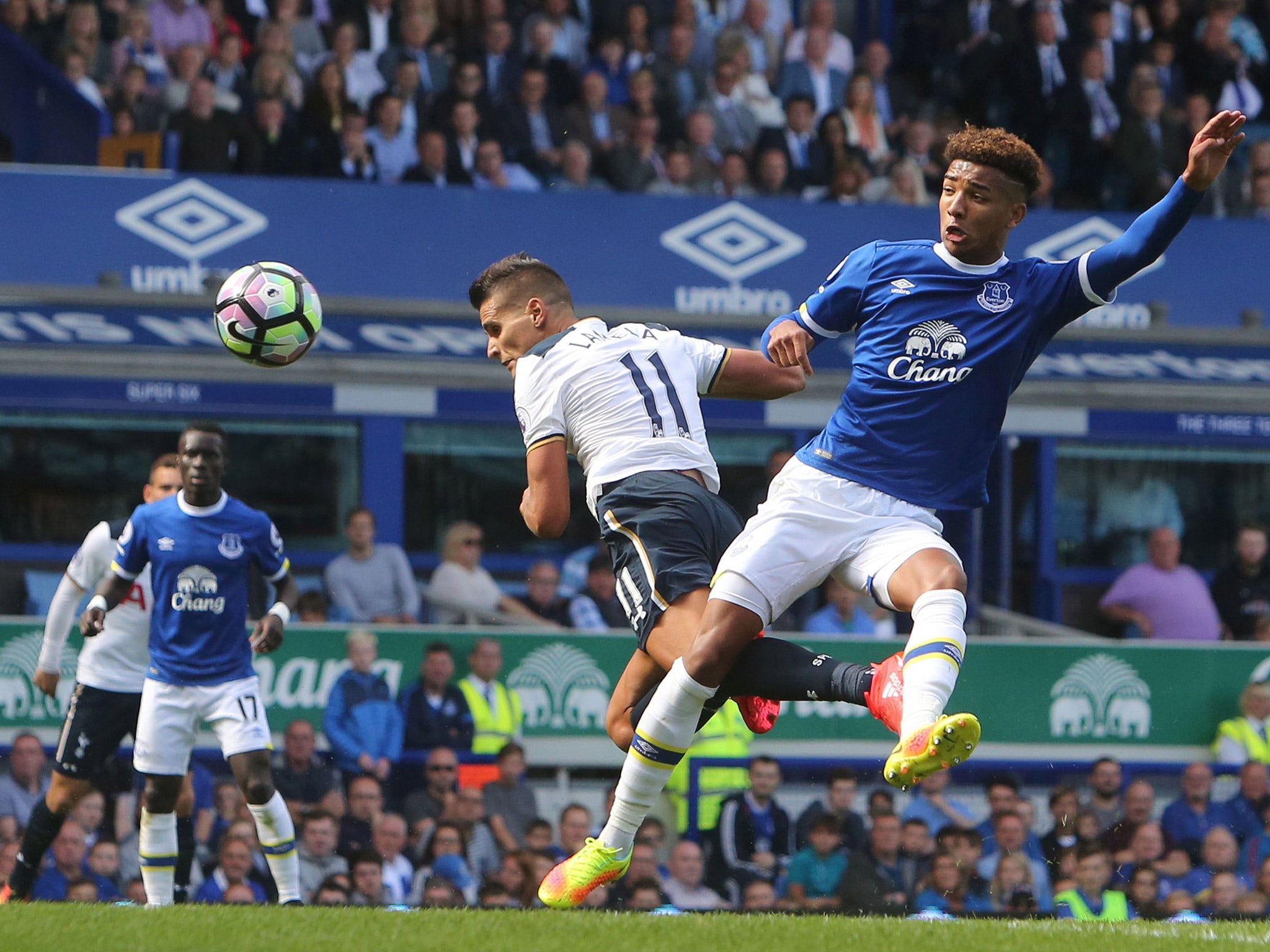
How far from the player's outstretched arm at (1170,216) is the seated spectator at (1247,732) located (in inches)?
217

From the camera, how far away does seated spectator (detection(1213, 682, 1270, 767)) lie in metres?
9.60


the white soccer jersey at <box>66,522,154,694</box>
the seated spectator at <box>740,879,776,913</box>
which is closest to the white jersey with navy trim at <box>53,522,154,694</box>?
the white soccer jersey at <box>66,522,154,694</box>

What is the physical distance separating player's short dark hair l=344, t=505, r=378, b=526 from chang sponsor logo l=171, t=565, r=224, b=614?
249cm

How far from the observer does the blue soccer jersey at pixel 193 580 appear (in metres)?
7.43

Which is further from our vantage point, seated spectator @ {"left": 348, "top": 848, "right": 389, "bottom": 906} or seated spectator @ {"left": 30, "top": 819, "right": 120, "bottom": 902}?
seated spectator @ {"left": 348, "top": 848, "right": 389, "bottom": 906}

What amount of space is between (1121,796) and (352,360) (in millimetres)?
5105

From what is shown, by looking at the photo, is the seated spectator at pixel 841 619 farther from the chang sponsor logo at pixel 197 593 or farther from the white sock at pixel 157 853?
the white sock at pixel 157 853

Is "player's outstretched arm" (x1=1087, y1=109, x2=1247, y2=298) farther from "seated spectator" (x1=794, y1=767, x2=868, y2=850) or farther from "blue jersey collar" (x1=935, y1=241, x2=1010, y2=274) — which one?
"seated spectator" (x1=794, y1=767, x2=868, y2=850)

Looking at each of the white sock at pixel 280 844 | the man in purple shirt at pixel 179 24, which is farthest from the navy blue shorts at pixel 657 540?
the man in purple shirt at pixel 179 24

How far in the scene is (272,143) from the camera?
11.2m

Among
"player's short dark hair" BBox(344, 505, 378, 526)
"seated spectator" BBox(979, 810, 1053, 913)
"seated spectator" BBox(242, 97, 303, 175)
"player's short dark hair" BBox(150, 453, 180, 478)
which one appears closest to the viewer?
"player's short dark hair" BBox(150, 453, 180, 478)

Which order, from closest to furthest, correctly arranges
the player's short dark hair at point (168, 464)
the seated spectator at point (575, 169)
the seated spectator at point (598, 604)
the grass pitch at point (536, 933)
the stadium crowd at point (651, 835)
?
the grass pitch at point (536, 933)
the player's short dark hair at point (168, 464)
the stadium crowd at point (651, 835)
the seated spectator at point (598, 604)
the seated spectator at point (575, 169)

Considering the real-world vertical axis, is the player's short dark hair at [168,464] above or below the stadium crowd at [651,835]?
above

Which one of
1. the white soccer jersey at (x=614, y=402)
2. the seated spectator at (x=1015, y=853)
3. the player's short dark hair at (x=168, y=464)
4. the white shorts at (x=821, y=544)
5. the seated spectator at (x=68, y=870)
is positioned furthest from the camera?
the seated spectator at (x=1015, y=853)
